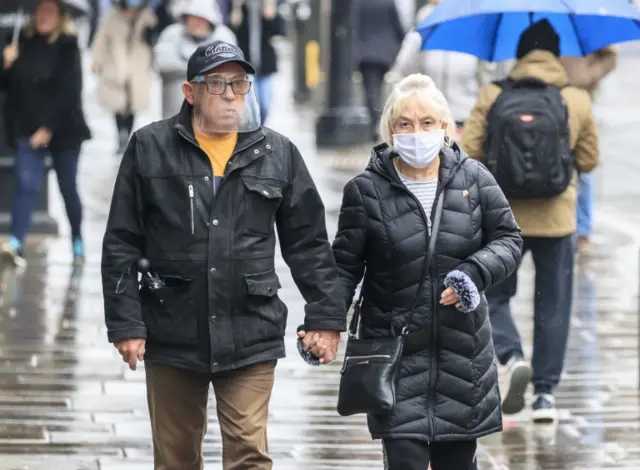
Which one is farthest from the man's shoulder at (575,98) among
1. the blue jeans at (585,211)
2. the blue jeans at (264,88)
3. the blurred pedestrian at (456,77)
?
the blue jeans at (264,88)

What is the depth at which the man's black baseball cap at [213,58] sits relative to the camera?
496 cm

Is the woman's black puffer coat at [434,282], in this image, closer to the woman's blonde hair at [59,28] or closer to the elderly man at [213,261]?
the elderly man at [213,261]

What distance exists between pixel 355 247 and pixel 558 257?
7.40ft

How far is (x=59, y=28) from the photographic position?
10.4m

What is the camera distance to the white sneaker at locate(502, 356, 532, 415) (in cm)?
689

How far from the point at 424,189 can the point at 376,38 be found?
12.7 m

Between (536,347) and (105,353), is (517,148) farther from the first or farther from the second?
(105,353)

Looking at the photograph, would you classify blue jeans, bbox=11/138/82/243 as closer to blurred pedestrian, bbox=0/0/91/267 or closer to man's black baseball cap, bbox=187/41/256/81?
blurred pedestrian, bbox=0/0/91/267

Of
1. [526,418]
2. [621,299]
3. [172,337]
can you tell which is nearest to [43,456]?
[172,337]

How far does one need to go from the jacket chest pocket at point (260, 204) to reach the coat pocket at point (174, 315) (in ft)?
0.86

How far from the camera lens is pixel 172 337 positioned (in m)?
4.93

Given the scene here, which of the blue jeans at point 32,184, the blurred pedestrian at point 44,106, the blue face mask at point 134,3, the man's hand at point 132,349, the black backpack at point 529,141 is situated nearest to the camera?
the man's hand at point 132,349

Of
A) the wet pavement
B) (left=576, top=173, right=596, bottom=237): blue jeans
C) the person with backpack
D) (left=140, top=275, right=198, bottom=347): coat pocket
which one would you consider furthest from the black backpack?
(left=576, top=173, right=596, bottom=237): blue jeans

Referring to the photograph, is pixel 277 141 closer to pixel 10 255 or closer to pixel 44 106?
pixel 44 106
